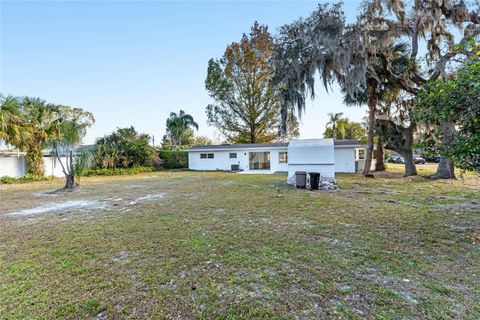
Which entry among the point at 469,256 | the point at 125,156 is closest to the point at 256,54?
the point at 125,156

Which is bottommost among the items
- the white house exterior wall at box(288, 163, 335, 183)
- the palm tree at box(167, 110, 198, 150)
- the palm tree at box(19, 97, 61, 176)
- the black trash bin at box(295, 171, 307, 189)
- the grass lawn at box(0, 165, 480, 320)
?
the grass lawn at box(0, 165, 480, 320)

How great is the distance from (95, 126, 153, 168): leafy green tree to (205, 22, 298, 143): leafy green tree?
7.97 m

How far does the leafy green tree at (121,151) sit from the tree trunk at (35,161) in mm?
3385

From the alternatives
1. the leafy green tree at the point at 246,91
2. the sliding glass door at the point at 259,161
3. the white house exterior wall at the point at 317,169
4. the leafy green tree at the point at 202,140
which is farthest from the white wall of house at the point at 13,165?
the leafy green tree at the point at 202,140

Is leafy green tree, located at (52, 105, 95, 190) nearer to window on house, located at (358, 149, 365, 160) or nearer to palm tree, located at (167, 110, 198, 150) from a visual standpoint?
window on house, located at (358, 149, 365, 160)

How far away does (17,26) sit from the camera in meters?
8.93

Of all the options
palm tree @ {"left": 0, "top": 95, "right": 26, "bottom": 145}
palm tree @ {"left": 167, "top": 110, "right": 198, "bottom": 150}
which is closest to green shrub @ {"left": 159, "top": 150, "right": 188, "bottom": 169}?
palm tree @ {"left": 167, "top": 110, "right": 198, "bottom": 150}

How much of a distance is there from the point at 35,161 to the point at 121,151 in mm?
5373

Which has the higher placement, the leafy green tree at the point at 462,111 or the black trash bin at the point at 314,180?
the leafy green tree at the point at 462,111

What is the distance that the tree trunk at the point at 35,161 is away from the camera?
1382 centimetres

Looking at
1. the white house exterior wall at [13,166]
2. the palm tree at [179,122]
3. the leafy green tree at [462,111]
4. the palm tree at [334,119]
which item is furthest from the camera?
the palm tree at [334,119]

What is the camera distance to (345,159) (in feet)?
57.3

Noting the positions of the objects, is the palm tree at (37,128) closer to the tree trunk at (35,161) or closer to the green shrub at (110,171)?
the tree trunk at (35,161)

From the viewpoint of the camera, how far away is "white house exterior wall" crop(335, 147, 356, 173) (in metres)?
17.2
